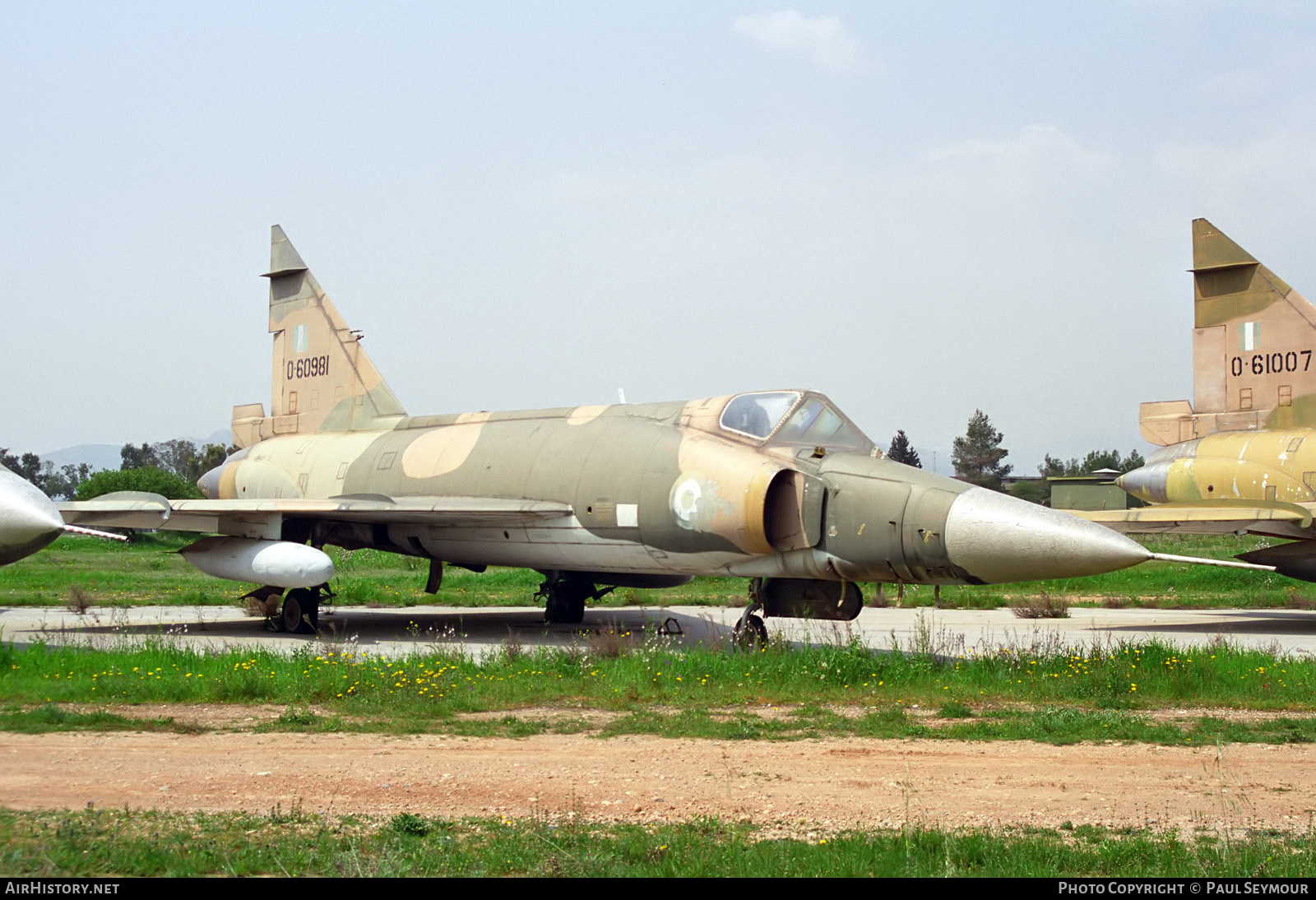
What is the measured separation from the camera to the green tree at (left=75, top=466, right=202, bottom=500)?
38.8m

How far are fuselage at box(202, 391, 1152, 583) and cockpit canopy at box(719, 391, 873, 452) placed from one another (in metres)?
0.02

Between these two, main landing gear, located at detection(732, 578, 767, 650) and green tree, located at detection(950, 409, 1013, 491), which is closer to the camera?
main landing gear, located at detection(732, 578, 767, 650)

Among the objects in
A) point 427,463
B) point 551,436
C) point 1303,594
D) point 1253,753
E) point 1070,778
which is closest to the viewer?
point 1070,778

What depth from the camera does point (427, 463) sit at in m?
16.3

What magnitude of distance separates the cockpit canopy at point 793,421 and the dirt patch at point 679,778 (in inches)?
210

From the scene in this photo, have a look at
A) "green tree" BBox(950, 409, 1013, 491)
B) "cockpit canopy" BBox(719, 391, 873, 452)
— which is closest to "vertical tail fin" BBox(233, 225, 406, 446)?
"cockpit canopy" BBox(719, 391, 873, 452)

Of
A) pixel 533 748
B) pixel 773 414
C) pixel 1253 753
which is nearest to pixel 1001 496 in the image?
pixel 773 414

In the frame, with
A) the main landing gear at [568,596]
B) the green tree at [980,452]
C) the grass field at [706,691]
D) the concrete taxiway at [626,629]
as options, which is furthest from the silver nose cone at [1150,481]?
the green tree at [980,452]

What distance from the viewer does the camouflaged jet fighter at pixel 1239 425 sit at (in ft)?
57.6

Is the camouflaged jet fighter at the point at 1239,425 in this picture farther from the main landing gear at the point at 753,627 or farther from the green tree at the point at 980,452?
the green tree at the point at 980,452

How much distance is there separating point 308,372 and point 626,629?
7438mm

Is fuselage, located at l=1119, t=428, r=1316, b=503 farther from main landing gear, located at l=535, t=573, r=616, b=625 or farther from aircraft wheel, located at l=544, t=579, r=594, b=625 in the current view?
aircraft wheel, located at l=544, t=579, r=594, b=625
